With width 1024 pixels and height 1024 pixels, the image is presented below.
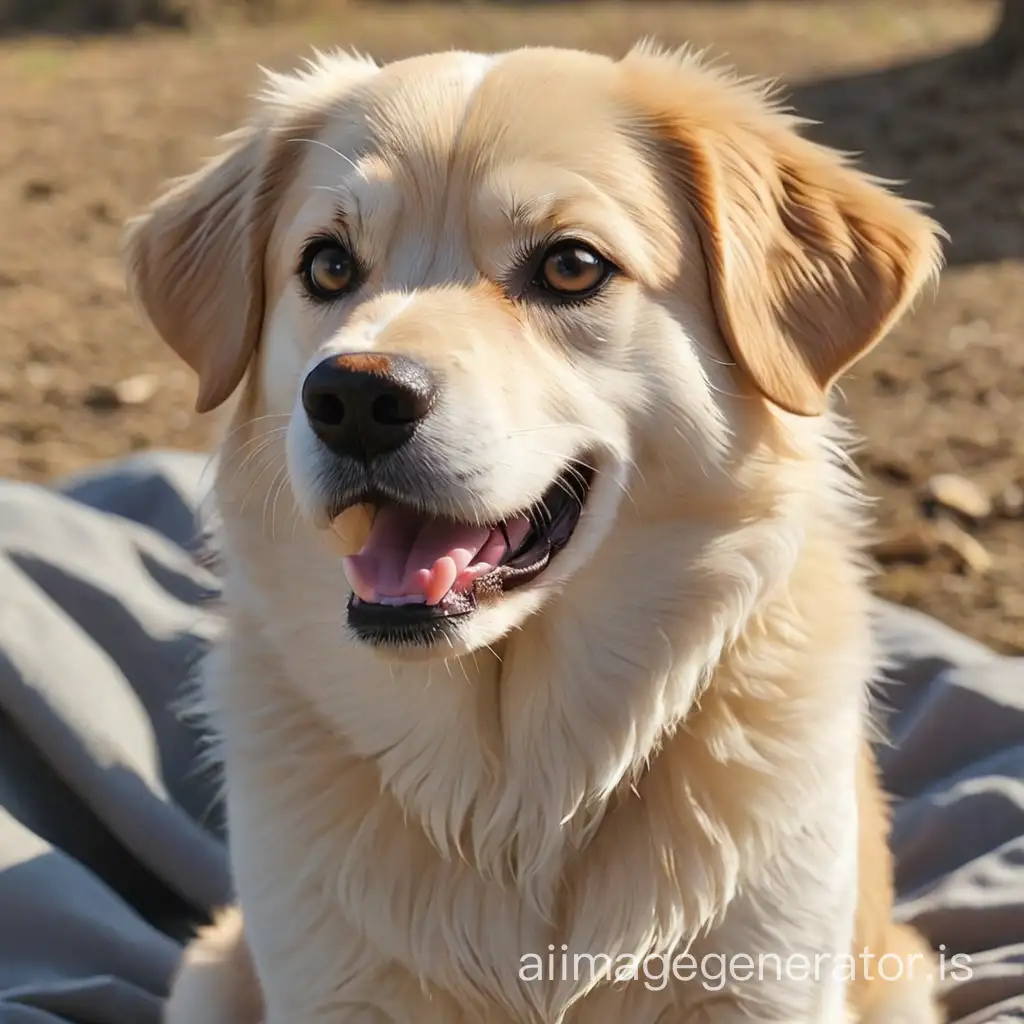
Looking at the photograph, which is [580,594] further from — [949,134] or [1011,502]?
[949,134]

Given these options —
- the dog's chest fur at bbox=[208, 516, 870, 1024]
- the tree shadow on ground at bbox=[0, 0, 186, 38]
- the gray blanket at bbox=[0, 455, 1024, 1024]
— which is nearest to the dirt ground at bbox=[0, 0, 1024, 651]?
the tree shadow on ground at bbox=[0, 0, 186, 38]

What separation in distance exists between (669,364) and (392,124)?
2.00 ft

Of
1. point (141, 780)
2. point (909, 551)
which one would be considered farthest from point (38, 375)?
point (909, 551)

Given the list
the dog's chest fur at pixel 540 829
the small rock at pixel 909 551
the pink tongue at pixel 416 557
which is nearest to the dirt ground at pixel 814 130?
the small rock at pixel 909 551

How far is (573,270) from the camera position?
2.35 m

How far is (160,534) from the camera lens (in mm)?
4492

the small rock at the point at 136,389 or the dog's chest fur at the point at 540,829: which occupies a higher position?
the dog's chest fur at the point at 540,829

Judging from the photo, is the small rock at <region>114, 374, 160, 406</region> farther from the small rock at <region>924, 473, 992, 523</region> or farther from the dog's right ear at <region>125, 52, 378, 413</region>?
the dog's right ear at <region>125, 52, 378, 413</region>

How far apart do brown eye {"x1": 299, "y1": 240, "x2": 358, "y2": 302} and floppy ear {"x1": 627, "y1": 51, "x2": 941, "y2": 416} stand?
0.56 meters

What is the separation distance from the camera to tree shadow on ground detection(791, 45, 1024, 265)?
23.9ft

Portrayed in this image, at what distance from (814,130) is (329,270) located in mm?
6397

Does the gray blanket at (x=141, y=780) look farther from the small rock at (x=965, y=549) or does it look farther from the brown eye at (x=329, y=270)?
the brown eye at (x=329, y=270)

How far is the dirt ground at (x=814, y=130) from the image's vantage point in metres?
5.23

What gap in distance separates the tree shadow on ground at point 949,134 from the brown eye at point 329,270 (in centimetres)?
506
